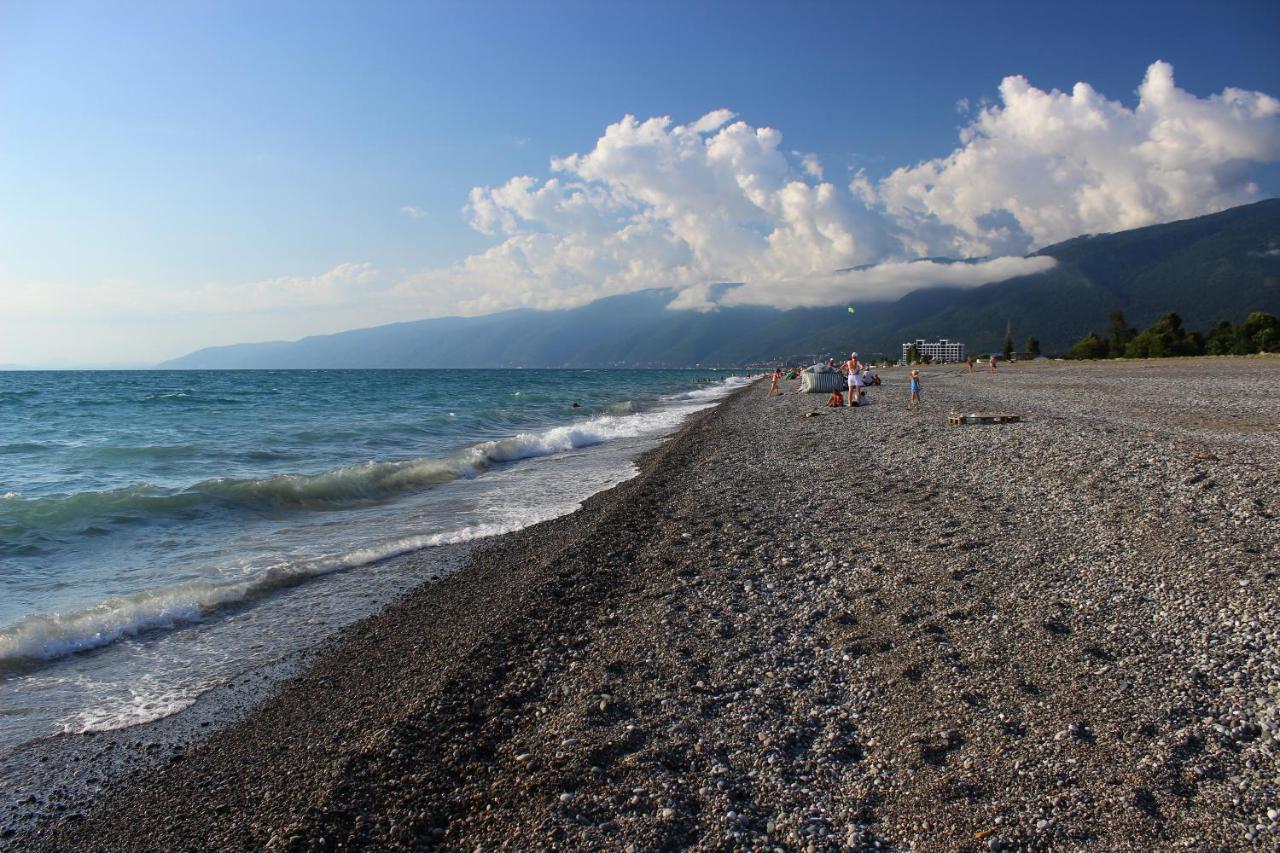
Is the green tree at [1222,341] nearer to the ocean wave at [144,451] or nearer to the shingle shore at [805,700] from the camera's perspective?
the shingle shore at [805,700]

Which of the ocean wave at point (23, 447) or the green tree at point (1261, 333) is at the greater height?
the green tree at point (1261, 333)

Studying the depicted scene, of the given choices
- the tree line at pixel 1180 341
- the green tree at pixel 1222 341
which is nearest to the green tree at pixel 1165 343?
the tree line at pixel 1180 341

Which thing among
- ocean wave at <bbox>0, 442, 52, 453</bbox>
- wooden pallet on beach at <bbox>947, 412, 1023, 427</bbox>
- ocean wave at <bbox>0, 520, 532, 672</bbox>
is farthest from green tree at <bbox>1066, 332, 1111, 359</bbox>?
ocean wave at <bbox>0, 442, 52, 453</bbox>

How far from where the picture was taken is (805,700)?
15.4ft

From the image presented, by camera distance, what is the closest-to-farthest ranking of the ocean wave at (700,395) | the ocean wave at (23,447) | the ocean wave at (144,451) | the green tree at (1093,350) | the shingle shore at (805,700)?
the shingle shore at (805,700) < the ocean wave at (144,451) < the ocean wave at (23,447) < the ocean wave at (700,395) < the green tree at (1093,350)

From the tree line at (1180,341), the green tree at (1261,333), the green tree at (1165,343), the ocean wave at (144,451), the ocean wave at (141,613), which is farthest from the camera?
the green tree at (1165,343)

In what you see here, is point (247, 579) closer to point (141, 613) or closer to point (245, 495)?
point (141, 613)

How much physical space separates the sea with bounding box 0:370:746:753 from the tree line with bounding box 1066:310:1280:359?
2547 inches

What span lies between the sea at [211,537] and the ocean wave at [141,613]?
24 millimetres

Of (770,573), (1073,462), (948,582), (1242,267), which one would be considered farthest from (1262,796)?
(1242,267)

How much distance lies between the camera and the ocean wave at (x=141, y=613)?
21.8 feet

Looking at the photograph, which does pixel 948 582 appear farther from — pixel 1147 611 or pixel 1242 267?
pixel 1242 267

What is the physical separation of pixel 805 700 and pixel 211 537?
10.6m

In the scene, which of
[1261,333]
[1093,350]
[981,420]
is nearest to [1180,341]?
[1261,333]
